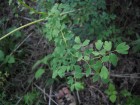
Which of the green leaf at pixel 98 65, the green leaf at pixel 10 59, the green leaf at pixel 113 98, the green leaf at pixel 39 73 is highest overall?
the green leaf at pixel 98 65

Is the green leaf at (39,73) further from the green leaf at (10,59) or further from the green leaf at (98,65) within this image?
the green leaf at (98,65)

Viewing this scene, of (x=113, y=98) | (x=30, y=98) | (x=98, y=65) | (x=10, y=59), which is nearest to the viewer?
(x=98, y=65)

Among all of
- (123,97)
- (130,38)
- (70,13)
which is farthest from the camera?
(130,38)

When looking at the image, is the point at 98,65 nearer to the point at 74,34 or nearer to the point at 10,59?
the point at 74,34

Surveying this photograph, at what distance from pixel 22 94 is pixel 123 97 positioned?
1.02m

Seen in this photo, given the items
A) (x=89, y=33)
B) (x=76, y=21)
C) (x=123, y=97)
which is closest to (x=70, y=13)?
(x=76, y=21)

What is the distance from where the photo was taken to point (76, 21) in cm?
239

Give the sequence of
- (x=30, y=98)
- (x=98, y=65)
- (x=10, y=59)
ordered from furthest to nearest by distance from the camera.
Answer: (x=10, y=59), (x=30, y=98), (x=98, y=65)

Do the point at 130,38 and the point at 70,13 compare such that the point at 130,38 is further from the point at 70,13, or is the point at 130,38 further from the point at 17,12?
the point at 17,12

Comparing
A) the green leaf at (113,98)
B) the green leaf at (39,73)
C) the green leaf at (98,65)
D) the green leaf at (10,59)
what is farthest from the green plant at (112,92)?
the green leaf at (10,59)

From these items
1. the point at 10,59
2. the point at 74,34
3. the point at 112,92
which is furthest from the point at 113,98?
the point at 10,59

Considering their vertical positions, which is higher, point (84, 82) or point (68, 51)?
point (68, 51)

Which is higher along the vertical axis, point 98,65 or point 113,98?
point 98,65

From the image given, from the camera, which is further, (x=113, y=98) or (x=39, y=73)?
(x=39, y=73)
